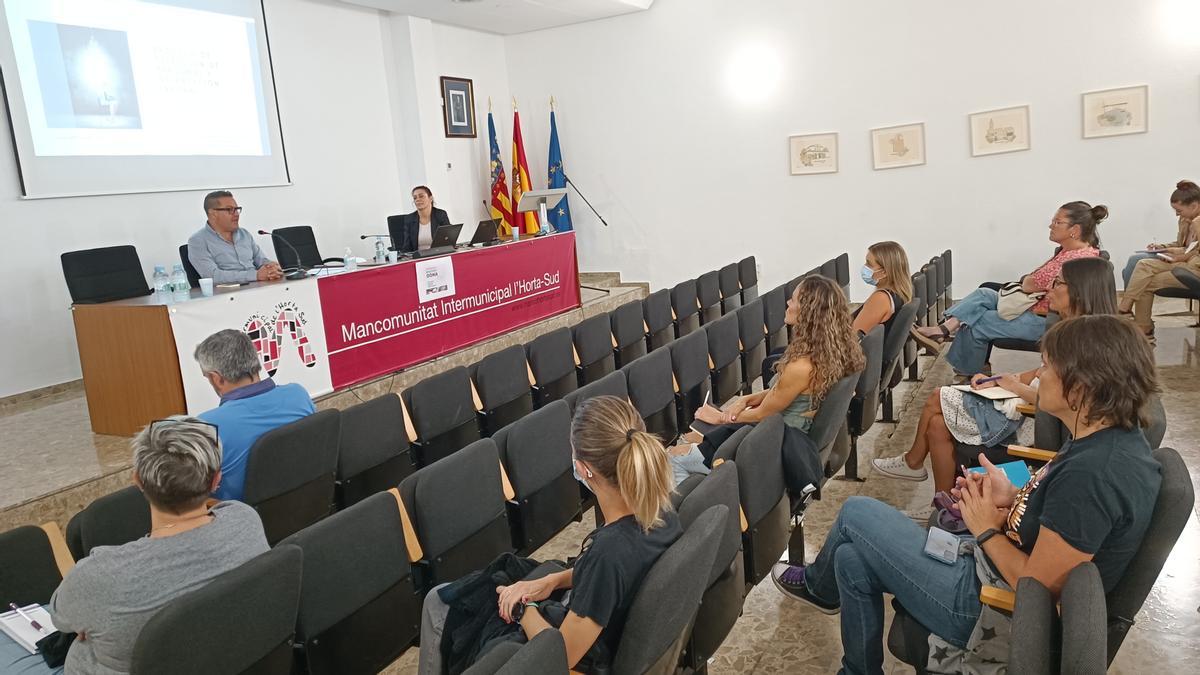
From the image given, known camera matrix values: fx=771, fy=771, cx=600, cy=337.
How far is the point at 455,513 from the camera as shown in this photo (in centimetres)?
248

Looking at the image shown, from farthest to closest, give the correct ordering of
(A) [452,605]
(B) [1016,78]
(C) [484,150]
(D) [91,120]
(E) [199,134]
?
(C) [484,150]
(B) [1016,78]
(E) [199,134]
(D) [91,120]
(A) [452,605]

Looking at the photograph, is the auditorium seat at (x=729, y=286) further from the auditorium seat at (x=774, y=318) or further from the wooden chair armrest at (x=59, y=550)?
the wooden chair armrest at (x=59, y=550)

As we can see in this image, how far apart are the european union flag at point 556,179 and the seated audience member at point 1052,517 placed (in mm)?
8299

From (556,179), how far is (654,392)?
6.86 meters

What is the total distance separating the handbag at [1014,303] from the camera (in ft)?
15.1

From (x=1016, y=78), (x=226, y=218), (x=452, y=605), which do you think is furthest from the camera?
(x=1016, y=78)

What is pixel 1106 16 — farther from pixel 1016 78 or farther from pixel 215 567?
pixel 215 567

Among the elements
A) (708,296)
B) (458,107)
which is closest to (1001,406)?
(708,296)

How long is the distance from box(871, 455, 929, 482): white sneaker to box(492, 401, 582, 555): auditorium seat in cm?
165

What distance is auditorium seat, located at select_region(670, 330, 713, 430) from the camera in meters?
3.94

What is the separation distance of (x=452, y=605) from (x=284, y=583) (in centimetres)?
40

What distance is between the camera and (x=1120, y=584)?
5.81 ft

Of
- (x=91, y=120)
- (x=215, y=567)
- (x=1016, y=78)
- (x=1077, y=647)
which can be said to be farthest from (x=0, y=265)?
(x=1016, y=78)

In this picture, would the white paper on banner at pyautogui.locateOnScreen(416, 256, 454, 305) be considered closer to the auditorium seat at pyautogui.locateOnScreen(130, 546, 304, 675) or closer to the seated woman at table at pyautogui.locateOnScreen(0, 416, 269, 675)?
the seated woman at table at pyautogui.locateOnScreen(0, 416, 269, 675)
